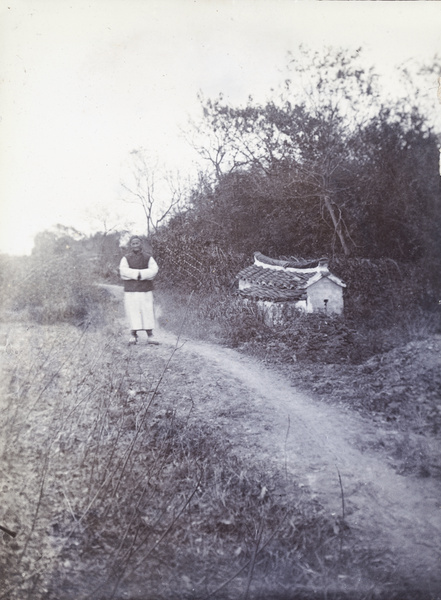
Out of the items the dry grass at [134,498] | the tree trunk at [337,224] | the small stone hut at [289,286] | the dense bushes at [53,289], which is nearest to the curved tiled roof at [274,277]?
the small stone hut at [289,286]

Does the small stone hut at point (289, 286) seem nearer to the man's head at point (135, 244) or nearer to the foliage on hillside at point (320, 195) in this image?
the foliage on hillside at point (320, 195)

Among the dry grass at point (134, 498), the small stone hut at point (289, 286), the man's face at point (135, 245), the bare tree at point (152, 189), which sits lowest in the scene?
the dry grass at point (134, 498)

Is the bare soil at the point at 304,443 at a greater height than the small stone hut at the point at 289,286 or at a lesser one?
lesser

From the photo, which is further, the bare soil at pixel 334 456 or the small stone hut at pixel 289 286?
the small stone hut at pixel 289 286

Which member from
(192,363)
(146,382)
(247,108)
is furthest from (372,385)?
(247,108)

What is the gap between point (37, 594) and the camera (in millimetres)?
2219

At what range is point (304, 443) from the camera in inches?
99.7

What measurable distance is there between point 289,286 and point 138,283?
3.31 feet

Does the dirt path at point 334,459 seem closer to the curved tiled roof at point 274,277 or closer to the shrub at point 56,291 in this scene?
the shrub at point 56,291

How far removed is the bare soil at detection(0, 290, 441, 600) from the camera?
7.50ft

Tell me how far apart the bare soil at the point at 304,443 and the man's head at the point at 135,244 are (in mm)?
574

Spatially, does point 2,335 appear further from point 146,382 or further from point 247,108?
point 247,108

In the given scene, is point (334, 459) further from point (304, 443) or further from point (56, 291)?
point (56, 291)

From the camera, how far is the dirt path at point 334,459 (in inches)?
89.7
